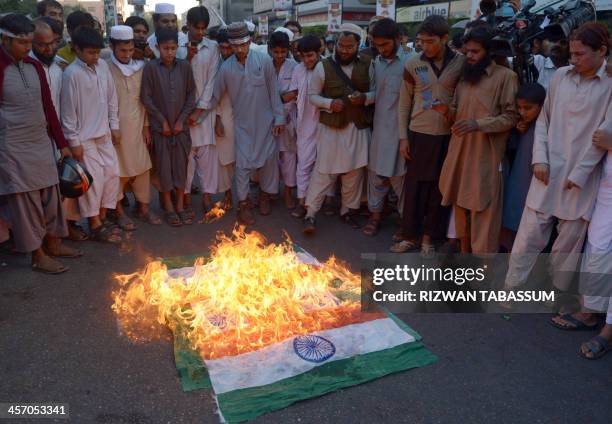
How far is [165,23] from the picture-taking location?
6.09m

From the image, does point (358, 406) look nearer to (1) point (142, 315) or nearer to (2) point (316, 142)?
A: (1) point (142, 315)

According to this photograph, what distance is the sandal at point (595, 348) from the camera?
11.2 feet

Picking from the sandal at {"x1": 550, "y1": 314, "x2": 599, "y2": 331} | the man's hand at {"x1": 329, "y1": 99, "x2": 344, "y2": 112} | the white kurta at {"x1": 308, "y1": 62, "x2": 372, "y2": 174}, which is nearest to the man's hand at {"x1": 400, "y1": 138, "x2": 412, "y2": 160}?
the white kurta at {"x1": 308, "y1": 62, "x2": 372, "y2": 174}

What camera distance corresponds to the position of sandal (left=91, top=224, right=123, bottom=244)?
5.27 m

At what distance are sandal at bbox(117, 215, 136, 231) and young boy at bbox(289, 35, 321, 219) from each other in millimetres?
1934

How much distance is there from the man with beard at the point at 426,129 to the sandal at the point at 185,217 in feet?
7.98

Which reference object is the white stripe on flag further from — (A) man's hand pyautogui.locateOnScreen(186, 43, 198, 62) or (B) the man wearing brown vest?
(A) man's hand pyautogui.locateOnScreen(186, 43, 198, 62)

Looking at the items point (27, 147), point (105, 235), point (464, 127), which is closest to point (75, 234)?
point (105, 235)

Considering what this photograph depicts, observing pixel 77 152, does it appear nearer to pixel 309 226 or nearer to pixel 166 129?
pixel 166 129

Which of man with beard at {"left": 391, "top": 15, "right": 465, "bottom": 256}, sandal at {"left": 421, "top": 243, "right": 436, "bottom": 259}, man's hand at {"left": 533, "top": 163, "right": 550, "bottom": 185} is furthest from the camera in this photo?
sandal at {"left": 421, "top": 243, "right": 436, "bottom": 259}

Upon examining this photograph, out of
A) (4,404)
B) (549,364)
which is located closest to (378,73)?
(549,364)

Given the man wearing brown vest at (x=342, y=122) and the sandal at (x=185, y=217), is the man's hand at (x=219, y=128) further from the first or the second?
the man wearing brown vest at (x=342, y=122)

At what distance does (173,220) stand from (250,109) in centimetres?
160

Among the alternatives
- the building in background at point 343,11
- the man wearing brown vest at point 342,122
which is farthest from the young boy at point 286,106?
the building in background at point 343,11
